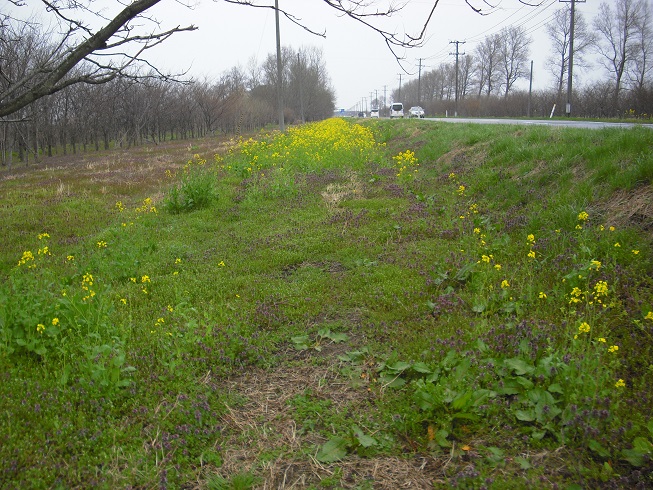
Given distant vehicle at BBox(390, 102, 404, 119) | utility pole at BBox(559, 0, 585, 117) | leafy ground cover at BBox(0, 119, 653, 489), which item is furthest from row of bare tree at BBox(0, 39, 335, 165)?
utility pole at BBox(559, 0, 585, 117)

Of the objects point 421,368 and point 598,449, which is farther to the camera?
point 421,368

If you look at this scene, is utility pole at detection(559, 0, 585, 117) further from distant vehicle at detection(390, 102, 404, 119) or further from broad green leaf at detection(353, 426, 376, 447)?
broad green leaf at detection(353, 426, 376, 447)

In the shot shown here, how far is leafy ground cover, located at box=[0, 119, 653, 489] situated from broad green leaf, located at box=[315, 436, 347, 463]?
0.04 ft

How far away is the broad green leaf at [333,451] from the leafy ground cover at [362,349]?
0.01m

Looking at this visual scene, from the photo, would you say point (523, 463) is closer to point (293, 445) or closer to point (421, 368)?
point (421, 368)

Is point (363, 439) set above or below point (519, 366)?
below

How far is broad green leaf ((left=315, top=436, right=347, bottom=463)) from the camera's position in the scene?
8.37 feet

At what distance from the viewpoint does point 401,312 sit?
423 cm

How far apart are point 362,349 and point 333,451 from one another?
1.15 meters

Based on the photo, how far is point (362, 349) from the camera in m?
3.66

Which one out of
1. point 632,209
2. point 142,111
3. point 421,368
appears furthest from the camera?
point 142,111

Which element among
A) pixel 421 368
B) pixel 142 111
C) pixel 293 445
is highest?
pixel 142 111

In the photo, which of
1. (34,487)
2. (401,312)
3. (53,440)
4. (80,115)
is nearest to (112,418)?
(53,440)

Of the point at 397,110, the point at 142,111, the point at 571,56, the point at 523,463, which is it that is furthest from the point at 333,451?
the point at 397,110
